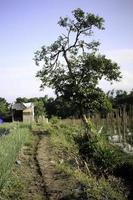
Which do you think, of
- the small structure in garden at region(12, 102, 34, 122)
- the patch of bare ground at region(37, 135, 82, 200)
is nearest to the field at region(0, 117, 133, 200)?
the patch of bare ground at region(37, 135, 82, 200)

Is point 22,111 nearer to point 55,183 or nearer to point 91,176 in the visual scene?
point 91,176

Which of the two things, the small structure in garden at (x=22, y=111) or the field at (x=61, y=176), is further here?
the small structure in garden at (x=22, y=111)

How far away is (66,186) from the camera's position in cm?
844

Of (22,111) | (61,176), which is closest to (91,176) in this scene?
(61,176)

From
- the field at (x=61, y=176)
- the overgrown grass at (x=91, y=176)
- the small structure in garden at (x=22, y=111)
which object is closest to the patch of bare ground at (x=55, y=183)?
the field at (x=61, y=176)

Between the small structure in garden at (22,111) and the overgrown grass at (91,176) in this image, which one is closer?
the overgrown grass at (91,176)

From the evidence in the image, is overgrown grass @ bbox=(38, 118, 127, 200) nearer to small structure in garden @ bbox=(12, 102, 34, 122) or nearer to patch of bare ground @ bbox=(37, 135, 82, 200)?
patch of bare ground @ bbox=(37, 135, 82, 200)

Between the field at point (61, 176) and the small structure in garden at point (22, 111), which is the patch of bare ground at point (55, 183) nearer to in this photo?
the field at point (61, 176)

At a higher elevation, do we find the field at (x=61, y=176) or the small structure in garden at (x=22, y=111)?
the small structure in garden at (x=22, y=111)

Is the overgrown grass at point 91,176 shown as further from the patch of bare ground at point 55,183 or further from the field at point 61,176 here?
the patch of bare ground at point 55,183

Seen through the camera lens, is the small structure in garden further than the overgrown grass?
Yes

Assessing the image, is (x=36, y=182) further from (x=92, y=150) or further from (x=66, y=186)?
(x=92, y=150)

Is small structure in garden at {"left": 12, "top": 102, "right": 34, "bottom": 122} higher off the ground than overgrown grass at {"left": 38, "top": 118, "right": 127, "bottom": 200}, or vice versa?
small structure in garden at {"left": 12, "top": 102, "right": 34, "bottom": 122}

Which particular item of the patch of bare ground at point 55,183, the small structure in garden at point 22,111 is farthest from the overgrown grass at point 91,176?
the small structure in garden at point 22,111
